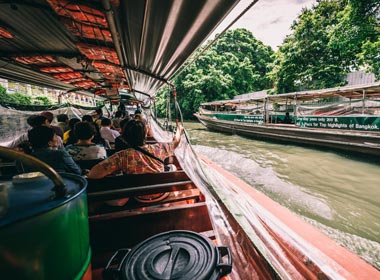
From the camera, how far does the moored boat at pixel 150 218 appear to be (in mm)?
825

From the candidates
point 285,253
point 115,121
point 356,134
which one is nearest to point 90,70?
point 115,121

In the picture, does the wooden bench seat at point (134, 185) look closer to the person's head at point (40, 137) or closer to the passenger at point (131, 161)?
the passenger at point (131, 161)

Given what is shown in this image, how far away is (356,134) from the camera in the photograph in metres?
7.67

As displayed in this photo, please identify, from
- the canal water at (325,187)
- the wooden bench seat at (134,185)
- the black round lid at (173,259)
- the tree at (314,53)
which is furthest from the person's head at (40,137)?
the tree at (314,53)

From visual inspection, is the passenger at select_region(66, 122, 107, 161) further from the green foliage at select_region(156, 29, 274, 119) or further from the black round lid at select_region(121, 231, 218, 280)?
the green foliage at select_region(156, 29, 274, 119)

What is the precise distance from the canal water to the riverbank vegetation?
3650 millimetres

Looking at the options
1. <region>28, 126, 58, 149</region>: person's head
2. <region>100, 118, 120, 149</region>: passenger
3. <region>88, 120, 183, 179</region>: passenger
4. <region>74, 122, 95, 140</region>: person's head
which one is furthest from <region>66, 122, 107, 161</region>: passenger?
<region>100, 118, 120, 149</region>: passenger

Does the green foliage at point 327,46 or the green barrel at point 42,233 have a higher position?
the green foliage at point 327,46

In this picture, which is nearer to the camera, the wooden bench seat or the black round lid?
the black round lid

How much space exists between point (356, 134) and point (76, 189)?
964 centimetres

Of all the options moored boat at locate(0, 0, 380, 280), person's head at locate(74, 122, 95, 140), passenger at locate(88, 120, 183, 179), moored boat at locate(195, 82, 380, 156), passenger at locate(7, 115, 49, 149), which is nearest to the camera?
moored boat at locate(0, 0, 380, 280)

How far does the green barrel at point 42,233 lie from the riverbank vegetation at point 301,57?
298 cm

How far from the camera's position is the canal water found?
3.33 metres

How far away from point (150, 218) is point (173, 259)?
71 cm
